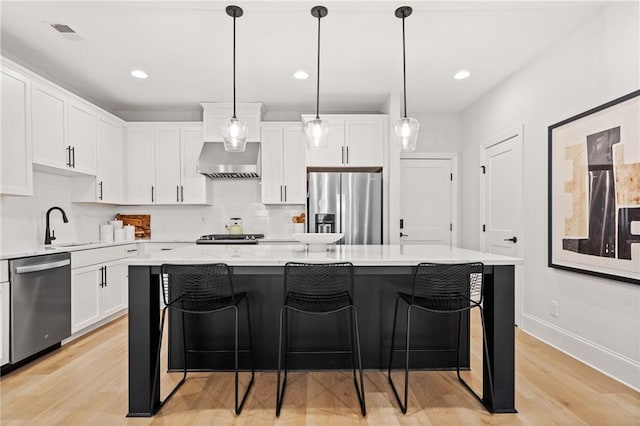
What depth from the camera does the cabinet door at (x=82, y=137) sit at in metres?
3.70

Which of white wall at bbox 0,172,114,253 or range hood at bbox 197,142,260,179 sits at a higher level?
range hood at bbox 197,142,260,179

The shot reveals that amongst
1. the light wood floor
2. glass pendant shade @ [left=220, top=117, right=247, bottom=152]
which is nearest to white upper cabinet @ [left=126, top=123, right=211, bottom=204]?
glass pendant shade @ [left=220, top=117, right=247, bottom=152]

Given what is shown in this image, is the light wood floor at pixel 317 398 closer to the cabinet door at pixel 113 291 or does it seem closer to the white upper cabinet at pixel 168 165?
the cabinet door at pixel 113 291

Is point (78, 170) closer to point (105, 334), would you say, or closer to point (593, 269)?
point (105, 334)

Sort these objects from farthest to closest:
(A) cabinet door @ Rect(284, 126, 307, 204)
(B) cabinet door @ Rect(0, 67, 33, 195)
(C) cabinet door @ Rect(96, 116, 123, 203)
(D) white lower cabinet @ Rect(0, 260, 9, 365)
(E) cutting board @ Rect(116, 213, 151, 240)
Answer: (E) cutting board @ Rect(116, 213, 151, 240) → (A) cabinet door @ Rect(284, 126, 307, 204) → (C) cabinet door @ Rect(96, 116, 123, 203) → (B) cabinet door @ Rect(0, 67, 33, 195) → (D) white lower cabinet @ Rect(0, 260, 9, 365)

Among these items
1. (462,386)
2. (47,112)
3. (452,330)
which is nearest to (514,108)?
(452,330)

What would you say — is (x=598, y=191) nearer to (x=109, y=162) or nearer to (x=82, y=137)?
(x=82, y=137)

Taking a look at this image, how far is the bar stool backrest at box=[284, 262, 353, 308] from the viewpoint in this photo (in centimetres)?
211

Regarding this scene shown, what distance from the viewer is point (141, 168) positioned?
4.88m

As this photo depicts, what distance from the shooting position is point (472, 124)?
16.2ft

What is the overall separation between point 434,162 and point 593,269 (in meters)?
2.91

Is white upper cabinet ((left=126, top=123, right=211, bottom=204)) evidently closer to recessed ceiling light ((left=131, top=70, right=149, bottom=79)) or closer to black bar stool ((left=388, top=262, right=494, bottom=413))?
recessed ceiling light ((left=131, top=70, right=149, bottom=79))

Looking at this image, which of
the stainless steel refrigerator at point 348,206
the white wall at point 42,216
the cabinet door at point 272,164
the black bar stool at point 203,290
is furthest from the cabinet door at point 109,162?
the black bar stool at point 203,290

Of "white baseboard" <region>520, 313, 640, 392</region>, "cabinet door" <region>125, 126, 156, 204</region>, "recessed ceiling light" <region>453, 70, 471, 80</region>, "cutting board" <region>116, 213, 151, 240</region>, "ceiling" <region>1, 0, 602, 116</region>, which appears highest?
"ceiling" <region>1, 0, 602, 116</region>
